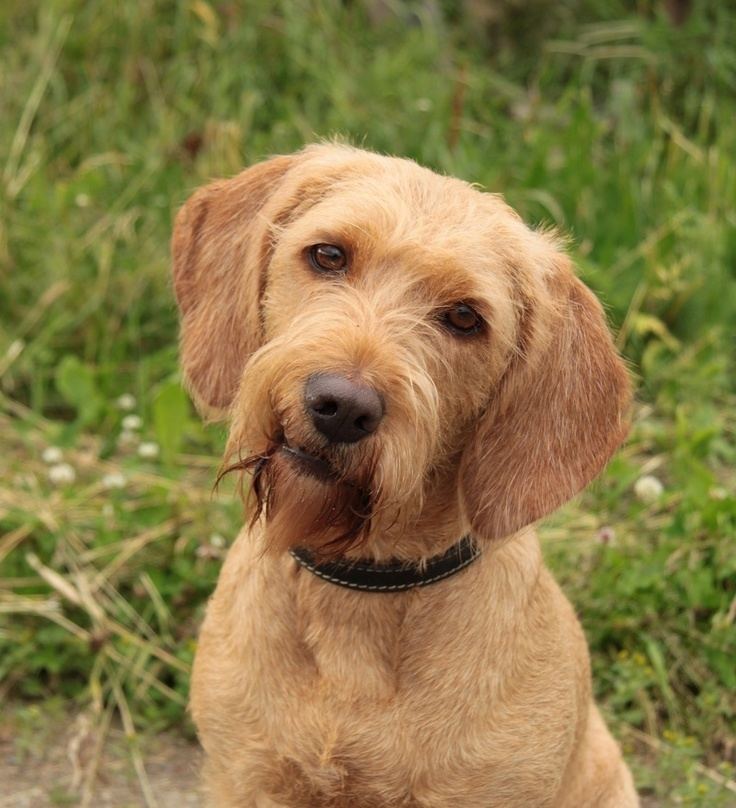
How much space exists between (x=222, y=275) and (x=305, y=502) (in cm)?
69

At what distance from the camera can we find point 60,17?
20.5 ft

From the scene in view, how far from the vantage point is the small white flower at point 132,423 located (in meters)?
4.64

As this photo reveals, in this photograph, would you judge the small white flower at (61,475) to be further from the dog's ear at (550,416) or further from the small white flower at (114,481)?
the dog's ear at (550,416)

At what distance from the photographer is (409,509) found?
2773mm

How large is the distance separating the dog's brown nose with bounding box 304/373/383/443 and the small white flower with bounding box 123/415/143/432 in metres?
2.25

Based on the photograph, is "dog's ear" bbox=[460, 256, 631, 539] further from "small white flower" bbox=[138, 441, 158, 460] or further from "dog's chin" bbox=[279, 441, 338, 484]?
"small white flower" bbox=[138, 441, 158, 460]

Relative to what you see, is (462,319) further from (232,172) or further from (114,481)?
(232,172)

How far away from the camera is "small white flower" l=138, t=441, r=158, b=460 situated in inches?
178

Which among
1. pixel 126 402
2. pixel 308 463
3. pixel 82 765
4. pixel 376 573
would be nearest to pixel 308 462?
pixel 308 463

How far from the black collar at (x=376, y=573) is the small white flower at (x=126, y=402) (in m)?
2.08

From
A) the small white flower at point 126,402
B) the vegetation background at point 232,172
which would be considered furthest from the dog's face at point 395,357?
the small white flower at point 126,402

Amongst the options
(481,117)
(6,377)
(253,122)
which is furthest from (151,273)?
(481,117)

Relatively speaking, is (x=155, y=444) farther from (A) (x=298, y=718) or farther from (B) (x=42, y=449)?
(A) (x=298, y=718)

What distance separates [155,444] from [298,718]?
207cm
